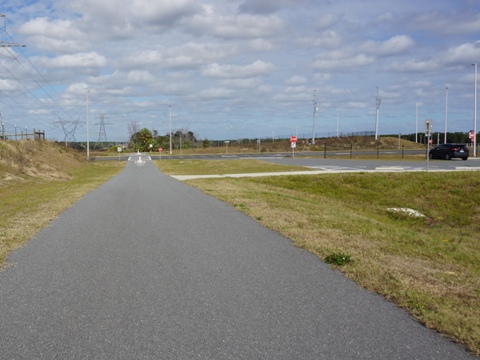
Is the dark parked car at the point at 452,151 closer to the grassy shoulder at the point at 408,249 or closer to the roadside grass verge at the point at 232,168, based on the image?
the roadside grass verge at the point at 232,168

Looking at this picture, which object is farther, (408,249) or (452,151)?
(452,151)

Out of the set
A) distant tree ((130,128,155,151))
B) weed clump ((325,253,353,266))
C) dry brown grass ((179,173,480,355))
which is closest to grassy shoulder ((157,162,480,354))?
dry brown grass ((179,173,480,355))

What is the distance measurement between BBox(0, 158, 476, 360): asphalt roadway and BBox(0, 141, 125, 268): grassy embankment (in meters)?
1.29

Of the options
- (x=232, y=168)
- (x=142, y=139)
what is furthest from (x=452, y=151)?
(x=142, y=139)

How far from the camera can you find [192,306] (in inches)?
211

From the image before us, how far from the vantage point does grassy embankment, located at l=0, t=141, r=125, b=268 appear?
10.6 m

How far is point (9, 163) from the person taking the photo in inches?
1236

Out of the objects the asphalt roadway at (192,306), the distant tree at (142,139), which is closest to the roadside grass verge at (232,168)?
the asphalt roadway at (192,306)

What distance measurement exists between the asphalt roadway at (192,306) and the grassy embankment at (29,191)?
129 centimetres

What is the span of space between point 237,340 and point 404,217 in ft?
54.8

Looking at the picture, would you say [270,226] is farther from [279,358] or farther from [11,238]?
[279,358]

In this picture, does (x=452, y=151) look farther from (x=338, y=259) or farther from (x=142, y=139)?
(x=142, y=139)

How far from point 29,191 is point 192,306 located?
20292 mm

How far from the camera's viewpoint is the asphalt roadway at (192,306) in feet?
14.0
